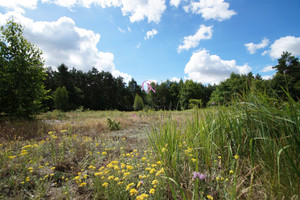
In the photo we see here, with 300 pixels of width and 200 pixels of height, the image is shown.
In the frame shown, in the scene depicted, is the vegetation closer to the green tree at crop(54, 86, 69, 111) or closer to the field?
the field

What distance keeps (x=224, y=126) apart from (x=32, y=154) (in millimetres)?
2973

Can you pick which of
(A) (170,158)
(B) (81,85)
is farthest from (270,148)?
(B) (81,85)

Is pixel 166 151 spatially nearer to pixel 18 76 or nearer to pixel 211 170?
pixel 211 170

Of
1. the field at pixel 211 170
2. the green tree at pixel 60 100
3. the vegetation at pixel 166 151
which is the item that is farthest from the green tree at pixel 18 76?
the green tree at pixel 60 100

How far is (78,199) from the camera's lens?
1.36m

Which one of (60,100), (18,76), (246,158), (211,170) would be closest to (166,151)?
(211,170)

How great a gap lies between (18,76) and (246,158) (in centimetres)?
715

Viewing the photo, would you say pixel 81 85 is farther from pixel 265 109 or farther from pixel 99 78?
pixel 265 109

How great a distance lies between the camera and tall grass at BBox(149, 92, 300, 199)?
1.06 meters

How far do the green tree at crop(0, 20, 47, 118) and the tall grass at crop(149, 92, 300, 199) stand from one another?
5.91m

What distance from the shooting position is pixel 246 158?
57.2 inches

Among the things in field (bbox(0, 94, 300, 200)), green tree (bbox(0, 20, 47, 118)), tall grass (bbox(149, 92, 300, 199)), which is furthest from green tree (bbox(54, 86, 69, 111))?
tall grass (bbox(149, 92, 300, 199))

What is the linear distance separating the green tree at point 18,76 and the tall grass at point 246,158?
5907 millimetres

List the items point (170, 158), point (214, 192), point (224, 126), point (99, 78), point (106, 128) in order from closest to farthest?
1. point (214, 192)
2. point (170, 158)
3. point (224, 126)
4. point (106, 128)
5. point (99, 78)
